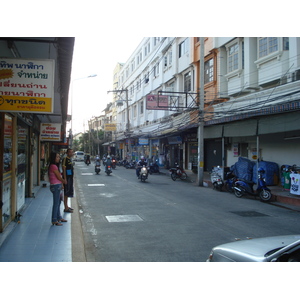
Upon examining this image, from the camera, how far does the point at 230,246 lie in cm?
381

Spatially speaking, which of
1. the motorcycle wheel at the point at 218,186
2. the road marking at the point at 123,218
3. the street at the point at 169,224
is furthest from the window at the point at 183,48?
the road marking at the point at 123,218

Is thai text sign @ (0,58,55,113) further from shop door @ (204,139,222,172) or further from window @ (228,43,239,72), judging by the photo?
shop door @ (204,139,222,172)

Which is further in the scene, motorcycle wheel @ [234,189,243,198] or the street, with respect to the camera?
motorcycle wheel @ [234,189,243,198]

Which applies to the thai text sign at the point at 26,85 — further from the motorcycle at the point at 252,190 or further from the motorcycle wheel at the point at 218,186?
the motorcycle wheel at the point at 218,186

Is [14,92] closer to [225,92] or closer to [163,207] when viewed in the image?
[163,207]

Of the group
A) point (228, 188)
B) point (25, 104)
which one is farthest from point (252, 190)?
point (25, 104)

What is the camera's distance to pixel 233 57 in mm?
18391

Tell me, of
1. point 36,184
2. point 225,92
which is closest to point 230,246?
point 36,184

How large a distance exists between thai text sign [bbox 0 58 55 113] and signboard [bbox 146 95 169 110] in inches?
604

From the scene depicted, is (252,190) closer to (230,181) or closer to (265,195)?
(265,195)

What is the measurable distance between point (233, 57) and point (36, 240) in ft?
52.2

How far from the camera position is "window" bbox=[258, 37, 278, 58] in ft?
48.0

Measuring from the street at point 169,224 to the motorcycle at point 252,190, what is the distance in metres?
0.36

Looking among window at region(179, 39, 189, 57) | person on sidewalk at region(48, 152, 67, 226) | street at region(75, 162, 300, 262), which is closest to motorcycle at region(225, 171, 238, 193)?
street at region(75, 162, 300, 262)
